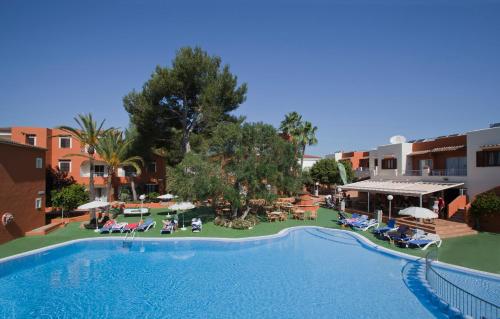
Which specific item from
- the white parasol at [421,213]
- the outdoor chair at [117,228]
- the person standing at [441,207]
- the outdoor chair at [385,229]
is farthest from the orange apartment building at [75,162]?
the person standing at [441,207]

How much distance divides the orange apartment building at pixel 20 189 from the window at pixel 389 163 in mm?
34123

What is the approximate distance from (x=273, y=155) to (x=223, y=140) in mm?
4417

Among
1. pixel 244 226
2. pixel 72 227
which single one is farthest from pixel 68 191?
pixel 244 226

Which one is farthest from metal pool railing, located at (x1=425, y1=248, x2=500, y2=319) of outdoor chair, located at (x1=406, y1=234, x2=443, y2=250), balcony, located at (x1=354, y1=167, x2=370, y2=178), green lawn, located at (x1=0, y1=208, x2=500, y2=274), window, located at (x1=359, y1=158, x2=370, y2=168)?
window, located at (x1=359, y1=158, x2=370, y2=168)

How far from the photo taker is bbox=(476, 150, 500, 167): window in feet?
72.9

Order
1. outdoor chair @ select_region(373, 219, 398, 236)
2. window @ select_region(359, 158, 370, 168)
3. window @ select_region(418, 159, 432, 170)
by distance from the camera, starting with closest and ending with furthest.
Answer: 1. outdoor chair @ select_region(373, 219, 398, 236)
2. window @ select_region(418, 159, 432, 170)
3. window @ select_region(359, 158, 370, 168)

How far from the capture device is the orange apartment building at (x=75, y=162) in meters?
35.5

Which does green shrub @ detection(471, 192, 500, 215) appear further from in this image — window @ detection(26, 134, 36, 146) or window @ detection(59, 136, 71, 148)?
window @ detection(26, 134, 36, 146)

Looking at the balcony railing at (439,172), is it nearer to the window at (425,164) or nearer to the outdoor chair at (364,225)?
the window at (425,164)

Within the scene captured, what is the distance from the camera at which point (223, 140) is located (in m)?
25.0

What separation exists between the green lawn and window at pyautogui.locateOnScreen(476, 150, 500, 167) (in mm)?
5559

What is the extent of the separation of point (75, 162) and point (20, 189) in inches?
722

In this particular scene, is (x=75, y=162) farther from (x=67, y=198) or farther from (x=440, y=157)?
(x=440, y=157)

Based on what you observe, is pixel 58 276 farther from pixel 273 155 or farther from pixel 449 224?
pixel 449 224
